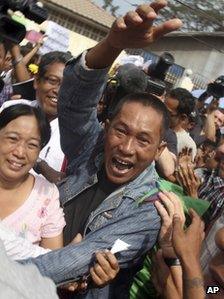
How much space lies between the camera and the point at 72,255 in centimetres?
186

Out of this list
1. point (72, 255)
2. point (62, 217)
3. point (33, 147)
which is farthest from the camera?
point (33, 147)

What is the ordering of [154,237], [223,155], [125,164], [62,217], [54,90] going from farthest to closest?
[223,155] → [54,90] → [62,217] → [125,164] → [154,237]

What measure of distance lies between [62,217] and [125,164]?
41 cm

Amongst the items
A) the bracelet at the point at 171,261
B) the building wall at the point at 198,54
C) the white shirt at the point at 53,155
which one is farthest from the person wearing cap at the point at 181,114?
the building wall at the point at 198,54

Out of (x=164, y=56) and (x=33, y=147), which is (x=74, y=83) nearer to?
(x=33, y=147)

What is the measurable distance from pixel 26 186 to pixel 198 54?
2361 cm

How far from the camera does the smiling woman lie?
7.65ft

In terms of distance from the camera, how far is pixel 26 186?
2473mm

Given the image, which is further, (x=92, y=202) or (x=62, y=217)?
(x=62, y=217)

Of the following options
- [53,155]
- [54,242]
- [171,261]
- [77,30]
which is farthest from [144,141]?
[77,30]

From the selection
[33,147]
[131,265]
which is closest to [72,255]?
[131,265]

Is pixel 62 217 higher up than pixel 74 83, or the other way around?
pixel 74 83

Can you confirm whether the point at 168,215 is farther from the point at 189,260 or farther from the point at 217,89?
the point at 217,89

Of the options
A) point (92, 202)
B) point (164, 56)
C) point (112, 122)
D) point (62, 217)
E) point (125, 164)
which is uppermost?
point (164, 56)
